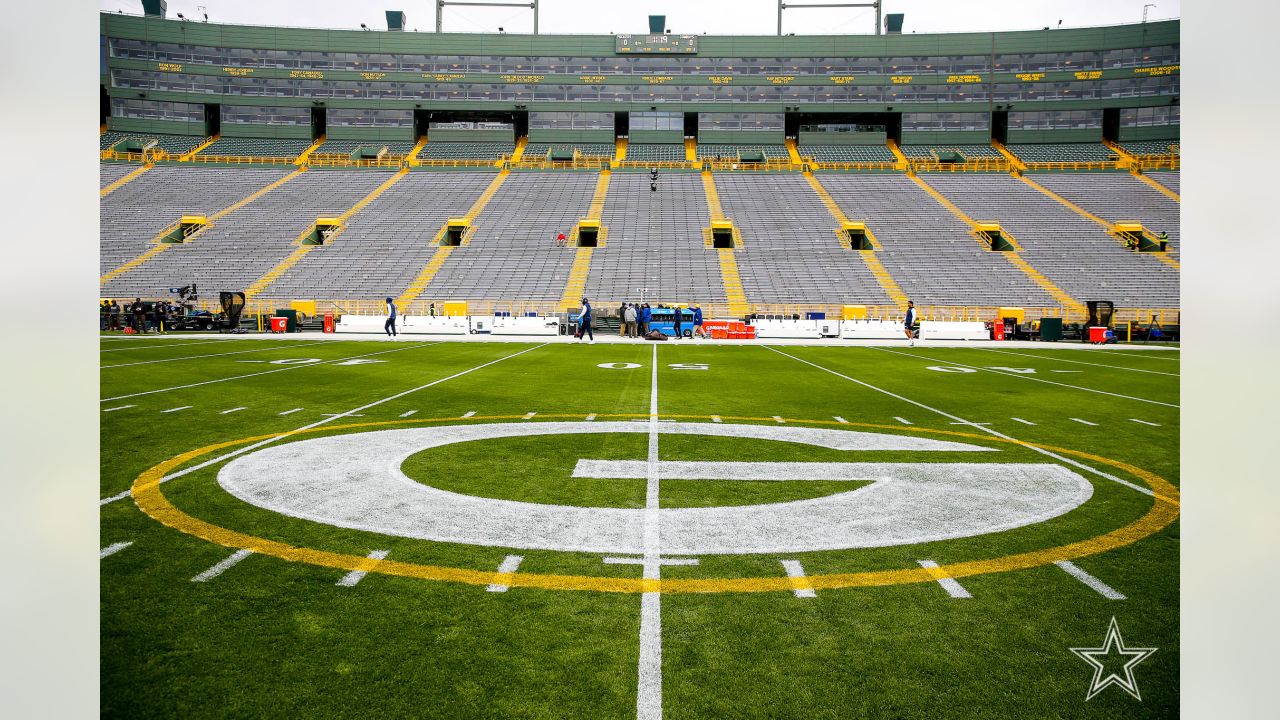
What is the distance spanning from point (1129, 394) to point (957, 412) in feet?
17.2

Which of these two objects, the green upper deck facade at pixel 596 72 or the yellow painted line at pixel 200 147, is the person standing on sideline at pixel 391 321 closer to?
the green upper deck facade at pixel 596 72

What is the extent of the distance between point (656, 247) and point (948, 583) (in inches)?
1683

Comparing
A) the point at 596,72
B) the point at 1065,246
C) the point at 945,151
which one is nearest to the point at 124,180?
the point at 596,72

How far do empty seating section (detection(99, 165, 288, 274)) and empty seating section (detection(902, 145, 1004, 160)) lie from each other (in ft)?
171

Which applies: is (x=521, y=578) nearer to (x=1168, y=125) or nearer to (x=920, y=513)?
(x=920, y=513)

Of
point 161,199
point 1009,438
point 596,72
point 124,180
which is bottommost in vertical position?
point 1009,438

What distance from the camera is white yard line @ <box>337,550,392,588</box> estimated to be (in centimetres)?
399

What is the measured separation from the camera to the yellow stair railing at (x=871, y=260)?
1571 inches

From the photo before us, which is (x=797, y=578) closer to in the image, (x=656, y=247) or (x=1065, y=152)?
(x=656, y=247)

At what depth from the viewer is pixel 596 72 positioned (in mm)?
63562

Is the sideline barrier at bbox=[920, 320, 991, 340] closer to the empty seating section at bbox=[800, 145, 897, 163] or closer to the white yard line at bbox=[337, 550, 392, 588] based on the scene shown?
the empty seating section at bbox=[800, 145, 897, 163]

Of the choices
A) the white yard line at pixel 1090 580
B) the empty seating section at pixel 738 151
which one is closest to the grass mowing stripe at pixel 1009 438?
the white yard line at pixel 1090 580

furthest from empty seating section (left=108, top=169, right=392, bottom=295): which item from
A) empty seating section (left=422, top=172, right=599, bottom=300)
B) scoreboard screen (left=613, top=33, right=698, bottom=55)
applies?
scoreboard screen (left=613, top=33, right=698, bottom=55)

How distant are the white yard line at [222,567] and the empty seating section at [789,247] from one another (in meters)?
36.8
